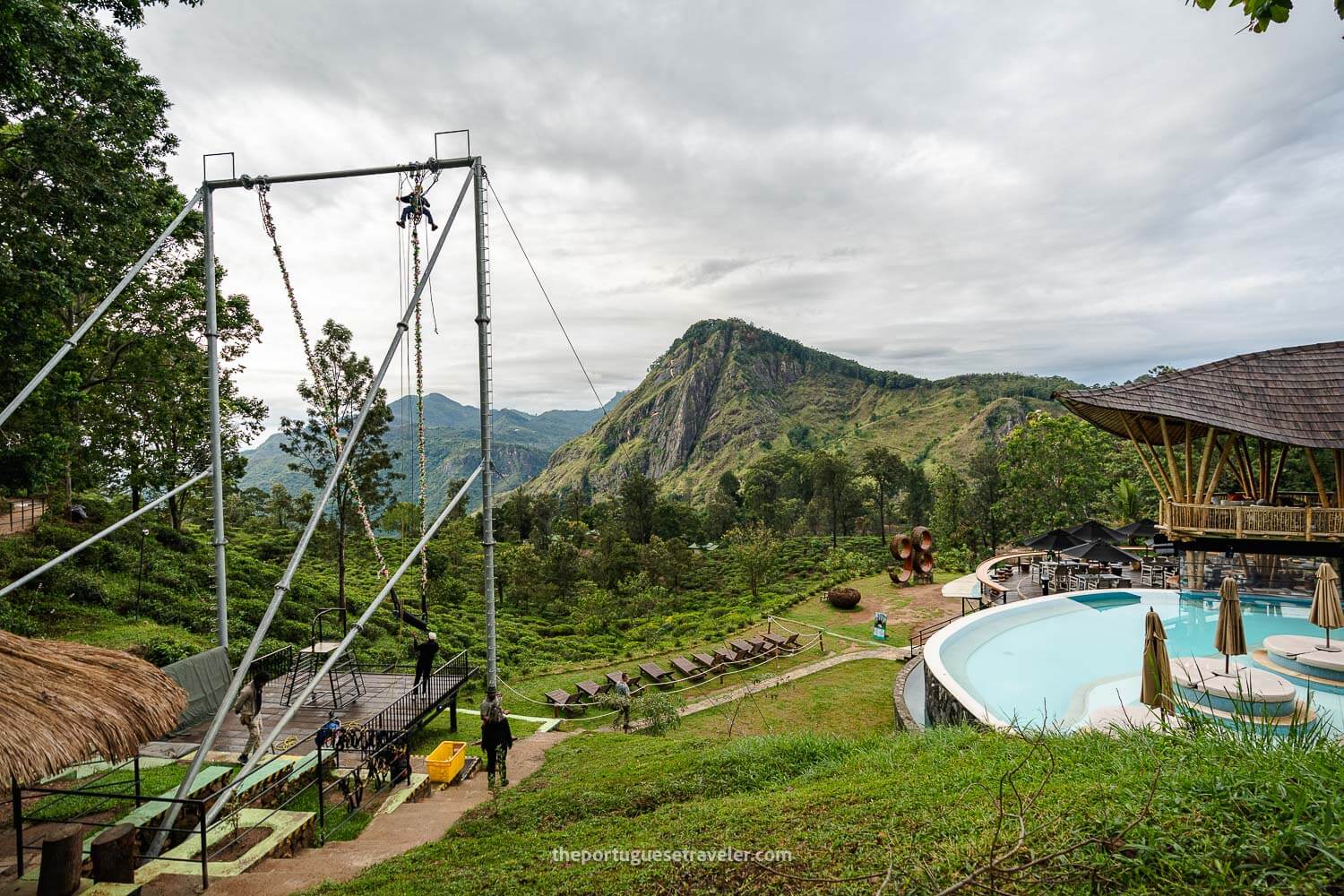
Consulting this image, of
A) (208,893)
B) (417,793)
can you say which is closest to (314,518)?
(208,893)

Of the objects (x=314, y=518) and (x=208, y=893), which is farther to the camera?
(x=314, y=518)

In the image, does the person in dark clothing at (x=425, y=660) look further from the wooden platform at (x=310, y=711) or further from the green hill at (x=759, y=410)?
the green hill at (x=759, y=410)

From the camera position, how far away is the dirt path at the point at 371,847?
16.2ft

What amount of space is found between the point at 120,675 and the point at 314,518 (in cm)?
315

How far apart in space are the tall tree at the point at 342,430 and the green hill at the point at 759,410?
7255 cm

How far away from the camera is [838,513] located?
47844mm

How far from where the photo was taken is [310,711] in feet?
29.8

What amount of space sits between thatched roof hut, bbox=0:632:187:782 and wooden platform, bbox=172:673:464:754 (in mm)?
2066

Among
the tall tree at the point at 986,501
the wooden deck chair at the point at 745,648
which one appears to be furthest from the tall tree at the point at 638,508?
the wooden deck chair at the point at 745,648

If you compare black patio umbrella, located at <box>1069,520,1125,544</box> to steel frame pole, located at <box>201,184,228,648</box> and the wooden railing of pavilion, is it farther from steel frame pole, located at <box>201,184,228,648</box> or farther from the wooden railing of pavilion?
steel frame pole, located at <box>201,184,228,648</box>

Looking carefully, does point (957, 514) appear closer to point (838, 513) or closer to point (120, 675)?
point (838, 513)

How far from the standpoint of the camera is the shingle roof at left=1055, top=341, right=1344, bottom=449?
14242 mm

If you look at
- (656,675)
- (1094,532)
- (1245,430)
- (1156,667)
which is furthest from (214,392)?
(1094,532)

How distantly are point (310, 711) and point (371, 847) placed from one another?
4.19 metres
